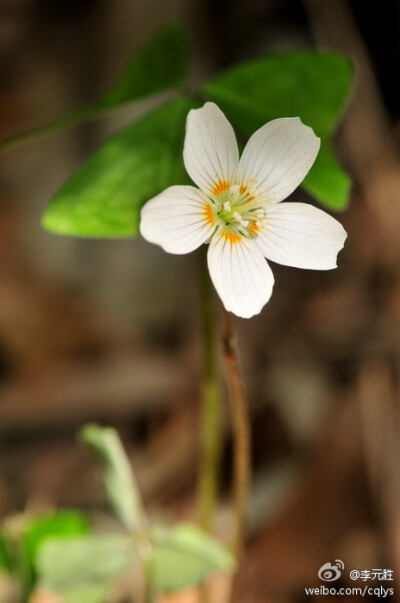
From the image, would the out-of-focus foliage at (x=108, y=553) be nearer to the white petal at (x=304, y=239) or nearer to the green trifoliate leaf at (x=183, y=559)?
the green trifoliate leaf at (x=183, y=559)

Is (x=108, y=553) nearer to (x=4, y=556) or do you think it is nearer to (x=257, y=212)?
(x=4, y=556)

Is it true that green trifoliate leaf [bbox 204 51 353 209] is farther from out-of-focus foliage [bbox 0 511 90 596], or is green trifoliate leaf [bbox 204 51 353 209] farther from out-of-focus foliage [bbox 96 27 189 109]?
out-of-focus foliage [bbox 0 511 90 596]

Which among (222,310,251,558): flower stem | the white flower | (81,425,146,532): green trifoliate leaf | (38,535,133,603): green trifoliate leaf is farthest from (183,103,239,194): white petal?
(38,535,133,603): green trifoliate leaf

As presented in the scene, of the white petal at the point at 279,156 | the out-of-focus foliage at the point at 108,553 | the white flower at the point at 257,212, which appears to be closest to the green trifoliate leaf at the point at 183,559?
the out-of-focus foliage at the point at 108,553

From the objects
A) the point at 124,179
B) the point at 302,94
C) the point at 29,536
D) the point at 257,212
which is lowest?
the point at 29,536

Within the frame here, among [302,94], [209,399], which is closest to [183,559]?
[209,399]

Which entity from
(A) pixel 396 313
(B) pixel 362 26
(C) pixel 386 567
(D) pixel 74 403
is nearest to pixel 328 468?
(C) pixel 386 567
